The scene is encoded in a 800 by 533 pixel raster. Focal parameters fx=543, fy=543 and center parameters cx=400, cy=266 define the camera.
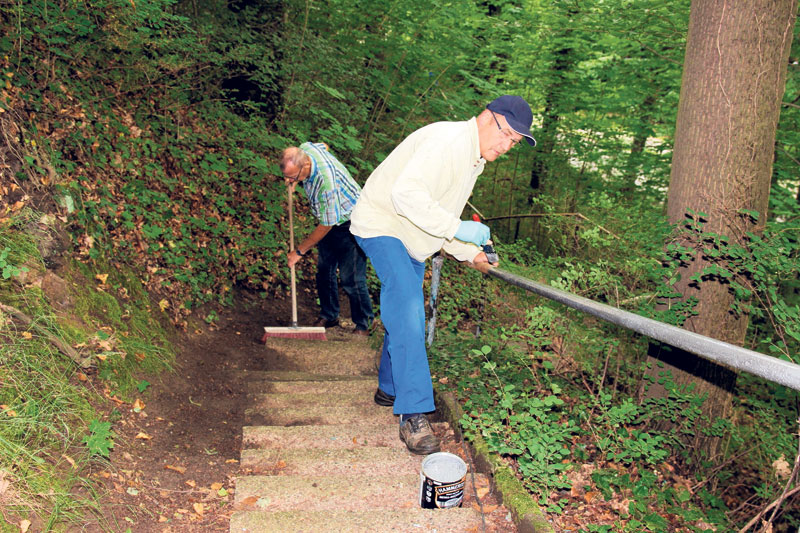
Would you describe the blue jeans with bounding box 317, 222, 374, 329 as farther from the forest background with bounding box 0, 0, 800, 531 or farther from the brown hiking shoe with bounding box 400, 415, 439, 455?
the brown hiking shoe with bounding box 400, 415, 439, 455

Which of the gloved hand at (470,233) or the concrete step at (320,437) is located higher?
the gloved hand at (470,233)

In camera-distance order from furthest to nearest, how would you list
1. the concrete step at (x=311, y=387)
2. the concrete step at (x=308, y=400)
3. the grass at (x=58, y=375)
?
the concrete step at (x=311, y=387) → the concrete step at (x=308, y=400) → the grass at (x=58, y=375)

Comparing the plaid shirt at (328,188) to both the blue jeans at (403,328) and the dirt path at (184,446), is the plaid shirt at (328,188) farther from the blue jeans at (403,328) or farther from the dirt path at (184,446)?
the blue jeans at (403,328)

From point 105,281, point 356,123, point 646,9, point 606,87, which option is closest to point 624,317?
point 105,281

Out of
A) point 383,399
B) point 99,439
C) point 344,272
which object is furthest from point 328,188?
point 99,439

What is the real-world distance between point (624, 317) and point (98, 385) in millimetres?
2991

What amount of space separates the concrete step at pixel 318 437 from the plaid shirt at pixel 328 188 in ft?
7.05

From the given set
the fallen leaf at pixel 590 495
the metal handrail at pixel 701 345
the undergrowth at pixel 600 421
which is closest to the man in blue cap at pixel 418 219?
the undergrowth at pixel 600 421

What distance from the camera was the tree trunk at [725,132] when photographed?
3.62 meters

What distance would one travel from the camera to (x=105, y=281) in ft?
13.9

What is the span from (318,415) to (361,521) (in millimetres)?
1394

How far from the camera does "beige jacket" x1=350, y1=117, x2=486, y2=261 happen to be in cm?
300

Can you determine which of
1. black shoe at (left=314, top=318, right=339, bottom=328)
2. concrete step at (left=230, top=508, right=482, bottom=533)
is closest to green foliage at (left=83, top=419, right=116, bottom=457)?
concrete step at (left=230, top=508, right=482, bottom=533)

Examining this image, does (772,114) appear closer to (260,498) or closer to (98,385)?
(260,498)
